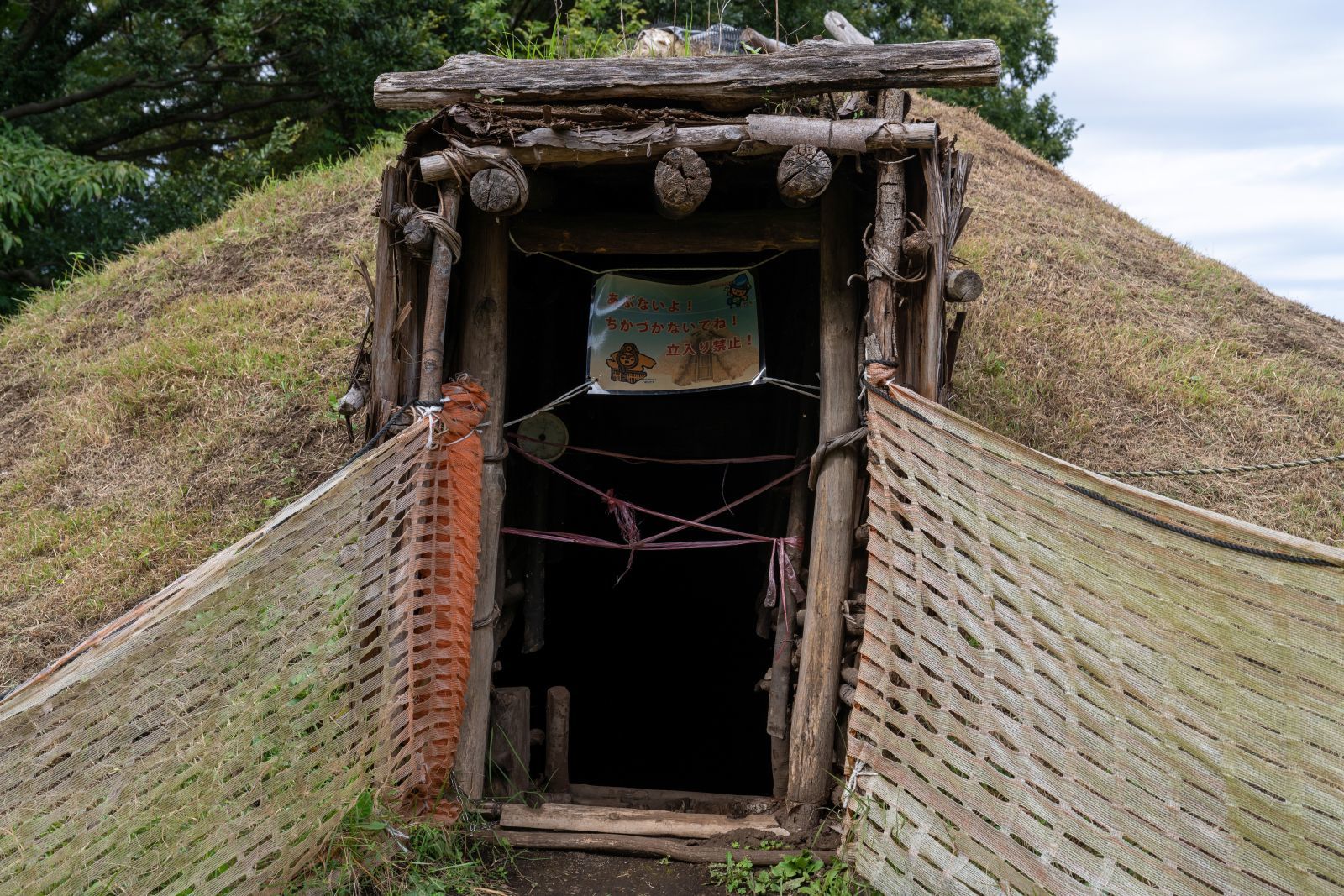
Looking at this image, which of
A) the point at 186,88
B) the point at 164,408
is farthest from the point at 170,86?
the point at 164,408

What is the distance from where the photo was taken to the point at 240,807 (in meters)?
3.39

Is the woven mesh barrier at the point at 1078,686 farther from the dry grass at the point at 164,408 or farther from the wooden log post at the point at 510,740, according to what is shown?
the dry grass at the point at 164,408

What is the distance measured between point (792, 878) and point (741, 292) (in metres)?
2.66

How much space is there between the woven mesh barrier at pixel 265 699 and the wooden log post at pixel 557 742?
819 millimetres

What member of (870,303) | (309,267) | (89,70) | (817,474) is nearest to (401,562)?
(817,474)

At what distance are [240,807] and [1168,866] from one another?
2.79 meters

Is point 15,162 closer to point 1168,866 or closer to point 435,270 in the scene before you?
point 435,270

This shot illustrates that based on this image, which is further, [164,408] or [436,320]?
[164,408]

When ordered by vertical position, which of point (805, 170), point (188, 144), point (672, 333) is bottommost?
point (672, 333)

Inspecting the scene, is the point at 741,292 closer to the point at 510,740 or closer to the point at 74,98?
the point at 510,740

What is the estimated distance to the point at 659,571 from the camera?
8.20 m

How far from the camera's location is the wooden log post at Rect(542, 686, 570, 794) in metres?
5.02

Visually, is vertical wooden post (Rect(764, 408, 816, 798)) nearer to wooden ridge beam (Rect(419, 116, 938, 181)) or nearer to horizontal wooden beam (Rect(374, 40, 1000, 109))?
wooden ridge beam (Rect(419, 116, 938, 181))

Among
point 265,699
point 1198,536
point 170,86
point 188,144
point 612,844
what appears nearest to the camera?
point 1198,536
